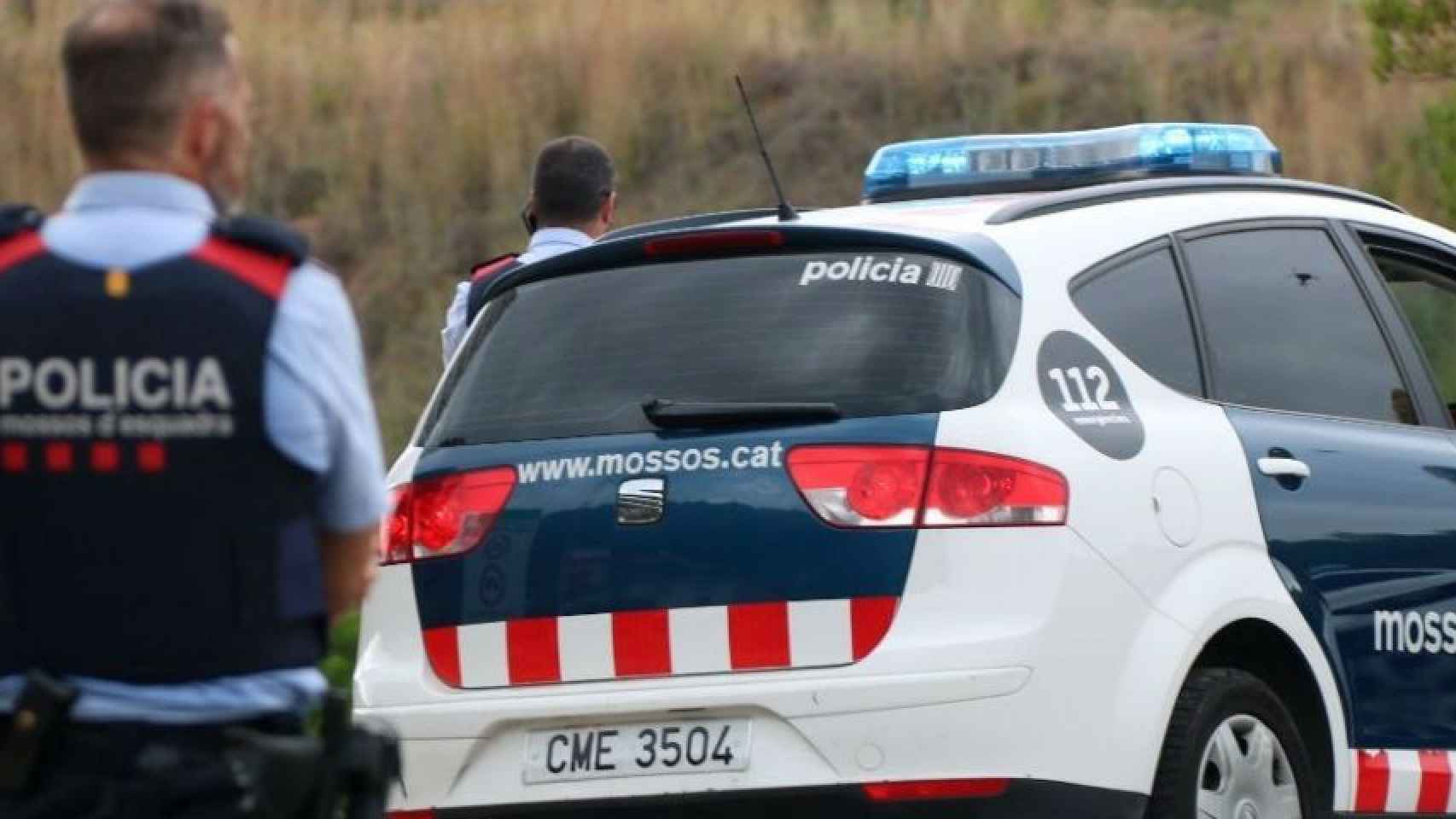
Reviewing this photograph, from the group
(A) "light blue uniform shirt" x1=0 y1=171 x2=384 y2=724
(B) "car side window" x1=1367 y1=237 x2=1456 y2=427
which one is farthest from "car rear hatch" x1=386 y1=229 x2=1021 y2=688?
(A) "light blue uniform shirt" x1=0 y1=171 x2=384 y2=724

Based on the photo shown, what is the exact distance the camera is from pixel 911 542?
5172 mm

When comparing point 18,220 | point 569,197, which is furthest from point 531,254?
point 18,220

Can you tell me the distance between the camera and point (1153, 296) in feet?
19.2

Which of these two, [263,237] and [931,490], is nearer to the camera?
[263,237]

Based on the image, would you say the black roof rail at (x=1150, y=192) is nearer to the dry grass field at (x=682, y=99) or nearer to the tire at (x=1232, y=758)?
the tire at (x=1232, y=758)

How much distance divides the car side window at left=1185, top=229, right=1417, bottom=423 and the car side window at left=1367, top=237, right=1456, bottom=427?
0.68 ft

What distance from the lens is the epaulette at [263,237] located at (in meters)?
3.32

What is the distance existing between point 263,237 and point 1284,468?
305 cm

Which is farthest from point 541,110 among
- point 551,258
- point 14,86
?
point 551,258

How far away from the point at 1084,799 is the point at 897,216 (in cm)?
125

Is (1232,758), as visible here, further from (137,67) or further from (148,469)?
(137,67)

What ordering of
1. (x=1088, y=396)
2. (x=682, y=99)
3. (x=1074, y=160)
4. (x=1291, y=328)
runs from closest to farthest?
(x=1088, y=396)
(x=1291, y=328)
(x=1074, y=160)
(x=682, y=99)

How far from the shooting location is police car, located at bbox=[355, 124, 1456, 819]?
5172 millimetres

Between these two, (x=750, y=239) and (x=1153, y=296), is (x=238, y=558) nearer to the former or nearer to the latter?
(x=750, y=239)
